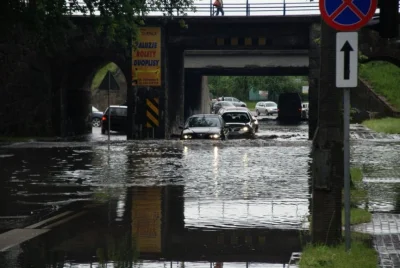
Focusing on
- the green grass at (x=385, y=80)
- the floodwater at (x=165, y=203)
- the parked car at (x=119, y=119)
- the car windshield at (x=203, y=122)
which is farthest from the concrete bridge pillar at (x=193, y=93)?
the floodwater at (x=165, y=203)

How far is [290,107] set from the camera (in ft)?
257

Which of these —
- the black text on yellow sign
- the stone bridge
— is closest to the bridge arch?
the stone bridge

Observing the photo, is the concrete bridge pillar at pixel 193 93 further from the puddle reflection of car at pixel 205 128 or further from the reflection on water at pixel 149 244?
the reflection on water at pixel 149 244

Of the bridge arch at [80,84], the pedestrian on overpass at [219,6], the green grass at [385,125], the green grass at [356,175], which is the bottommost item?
the green grass at [385,125]

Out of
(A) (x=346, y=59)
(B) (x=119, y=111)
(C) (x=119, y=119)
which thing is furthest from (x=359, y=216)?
(B) (x=119, y=111)

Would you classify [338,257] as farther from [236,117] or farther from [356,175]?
[236,117]

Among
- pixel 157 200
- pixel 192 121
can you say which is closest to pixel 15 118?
pixel 192 121

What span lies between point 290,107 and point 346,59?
6913cm

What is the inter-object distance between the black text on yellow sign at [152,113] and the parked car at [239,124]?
10.3 ft

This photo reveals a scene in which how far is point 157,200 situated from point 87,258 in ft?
20.0

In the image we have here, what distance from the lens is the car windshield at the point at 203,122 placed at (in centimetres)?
3721

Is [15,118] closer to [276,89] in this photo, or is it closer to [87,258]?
[87,258]

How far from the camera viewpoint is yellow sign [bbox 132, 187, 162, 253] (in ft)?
35.7

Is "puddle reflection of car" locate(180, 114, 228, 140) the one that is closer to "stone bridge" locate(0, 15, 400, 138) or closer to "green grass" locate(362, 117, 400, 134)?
"stone bridge" locate(0, 15, 400, 138)
